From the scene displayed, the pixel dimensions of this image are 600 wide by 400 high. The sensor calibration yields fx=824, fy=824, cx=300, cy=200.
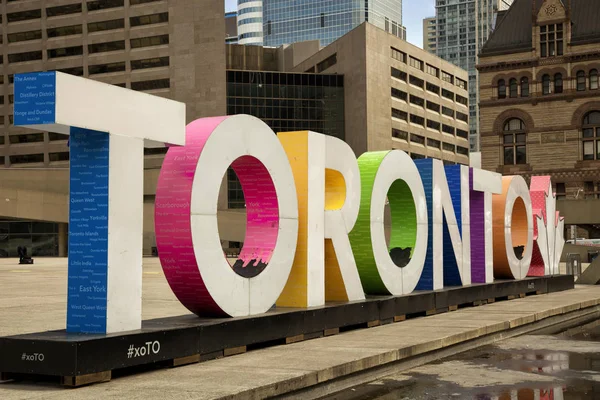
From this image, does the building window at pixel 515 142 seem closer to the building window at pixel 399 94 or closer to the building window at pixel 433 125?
the building window at pixel 399 94

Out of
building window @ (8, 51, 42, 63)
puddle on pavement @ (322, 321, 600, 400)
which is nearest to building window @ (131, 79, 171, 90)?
building window @ (8, 51, 42, 63)

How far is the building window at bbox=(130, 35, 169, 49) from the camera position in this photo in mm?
95675

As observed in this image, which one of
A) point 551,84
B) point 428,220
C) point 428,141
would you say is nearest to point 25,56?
point 428,141

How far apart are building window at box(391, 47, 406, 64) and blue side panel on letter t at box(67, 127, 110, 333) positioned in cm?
10153

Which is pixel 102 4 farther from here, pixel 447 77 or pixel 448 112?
pixel 448 112

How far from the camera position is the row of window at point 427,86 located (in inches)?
4363

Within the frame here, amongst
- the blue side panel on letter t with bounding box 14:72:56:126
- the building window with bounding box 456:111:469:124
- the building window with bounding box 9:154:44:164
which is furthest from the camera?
the building window with bounding box 456:111:469:124

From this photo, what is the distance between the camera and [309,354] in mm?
11617

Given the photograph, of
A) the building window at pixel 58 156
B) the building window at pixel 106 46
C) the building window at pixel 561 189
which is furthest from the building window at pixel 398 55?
the building window at pixel 58 156

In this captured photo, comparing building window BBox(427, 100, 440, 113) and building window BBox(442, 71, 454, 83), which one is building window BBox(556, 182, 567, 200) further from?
building window BBox(442, 71, 454, 83)

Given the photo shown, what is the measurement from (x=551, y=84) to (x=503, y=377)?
74.7m

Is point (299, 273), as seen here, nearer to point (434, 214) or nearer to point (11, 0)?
point (434, 214)

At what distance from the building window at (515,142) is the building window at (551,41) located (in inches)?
288

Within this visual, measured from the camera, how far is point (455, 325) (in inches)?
605
